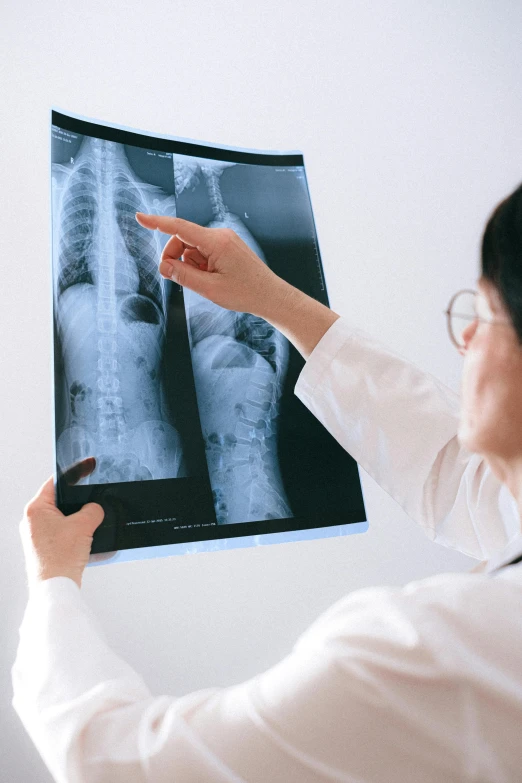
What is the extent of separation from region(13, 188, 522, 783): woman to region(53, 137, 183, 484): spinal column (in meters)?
0.10

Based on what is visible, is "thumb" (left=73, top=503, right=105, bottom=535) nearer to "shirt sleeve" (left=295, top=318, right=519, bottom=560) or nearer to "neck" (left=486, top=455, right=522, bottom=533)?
"shirt sleeve" (left=295, top=318, right=519, bottom=560)

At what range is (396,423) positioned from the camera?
3.39 feet

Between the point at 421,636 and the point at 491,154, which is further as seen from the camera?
the point at 491,154

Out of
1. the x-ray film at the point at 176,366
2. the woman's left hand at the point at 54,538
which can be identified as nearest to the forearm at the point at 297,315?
the x-ray film at the point at 176,366

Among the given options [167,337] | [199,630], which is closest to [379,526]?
[199,630]

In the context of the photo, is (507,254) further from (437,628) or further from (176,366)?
(176,366)

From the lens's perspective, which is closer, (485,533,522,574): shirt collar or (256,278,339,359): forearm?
(485,533,522,574): shirt collar

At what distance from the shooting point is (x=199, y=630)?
1.34m

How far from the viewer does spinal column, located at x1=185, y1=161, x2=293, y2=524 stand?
101 cm

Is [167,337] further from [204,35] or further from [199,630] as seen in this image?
[204,35]

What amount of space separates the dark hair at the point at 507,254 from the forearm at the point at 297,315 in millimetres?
329

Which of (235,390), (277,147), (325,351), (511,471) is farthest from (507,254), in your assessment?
(277,147)

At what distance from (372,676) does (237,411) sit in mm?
543

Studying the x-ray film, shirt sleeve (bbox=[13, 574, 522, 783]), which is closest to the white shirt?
shirt sleeve (bbox=[13, 574, 522, 783])
